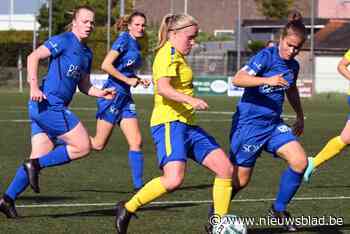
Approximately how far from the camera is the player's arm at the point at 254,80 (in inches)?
318

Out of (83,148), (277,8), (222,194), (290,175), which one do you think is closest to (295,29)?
(290,175)

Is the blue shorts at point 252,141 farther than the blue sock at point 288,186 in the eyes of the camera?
No

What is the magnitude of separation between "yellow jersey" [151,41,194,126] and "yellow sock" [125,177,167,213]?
0.49 metres

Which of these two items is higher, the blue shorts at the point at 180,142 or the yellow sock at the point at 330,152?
the blue shorts at the point at 180,142

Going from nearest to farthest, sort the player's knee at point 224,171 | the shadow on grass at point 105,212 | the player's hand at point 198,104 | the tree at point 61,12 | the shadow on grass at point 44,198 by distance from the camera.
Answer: the player's hand at point 198,104
the player's knee at point 224,171
the shadow on grass at point 105,212
the shadow on grass at point 44,198
the tree at point 61,12

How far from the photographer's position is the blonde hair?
26.1 ft

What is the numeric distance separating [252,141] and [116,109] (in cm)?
318

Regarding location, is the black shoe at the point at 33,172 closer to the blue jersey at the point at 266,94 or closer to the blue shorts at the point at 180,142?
the blue shorts at the point at 180,142

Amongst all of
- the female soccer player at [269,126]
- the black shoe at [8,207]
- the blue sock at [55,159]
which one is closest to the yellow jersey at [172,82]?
the female soccer player at [269,126]

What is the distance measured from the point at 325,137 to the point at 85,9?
43.1ft

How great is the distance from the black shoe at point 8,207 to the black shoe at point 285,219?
2.36 meters

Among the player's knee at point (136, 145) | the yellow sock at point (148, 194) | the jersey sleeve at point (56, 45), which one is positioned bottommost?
the player's knee at point (136, 145)

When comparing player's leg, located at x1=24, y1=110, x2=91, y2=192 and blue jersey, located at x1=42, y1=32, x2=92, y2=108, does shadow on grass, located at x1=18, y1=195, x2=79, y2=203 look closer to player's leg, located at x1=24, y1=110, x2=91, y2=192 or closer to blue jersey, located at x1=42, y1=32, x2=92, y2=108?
player's leg, located at x1=24, y1=110, x2=91, y2=192

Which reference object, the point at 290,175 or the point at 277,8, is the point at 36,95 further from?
the point at 277,8
